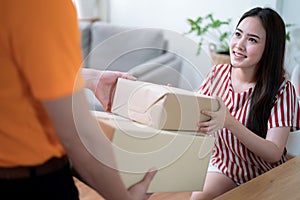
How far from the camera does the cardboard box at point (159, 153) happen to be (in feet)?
3.01

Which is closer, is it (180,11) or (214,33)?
(214,33)

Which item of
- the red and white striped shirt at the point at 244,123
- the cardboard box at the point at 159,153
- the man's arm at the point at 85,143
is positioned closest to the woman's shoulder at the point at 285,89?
the red and white striped shirt at the point at 244,123

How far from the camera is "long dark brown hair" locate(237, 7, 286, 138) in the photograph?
5.13 feet

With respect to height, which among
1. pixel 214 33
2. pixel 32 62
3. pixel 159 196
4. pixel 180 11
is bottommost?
pixel 159 196

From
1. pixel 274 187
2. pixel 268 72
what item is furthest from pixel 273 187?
pixel 268 72

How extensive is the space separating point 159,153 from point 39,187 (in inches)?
12.5

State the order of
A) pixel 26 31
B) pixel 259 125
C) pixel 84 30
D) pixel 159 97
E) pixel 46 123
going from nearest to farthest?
1. pixel 26 31
2. pixel 46 123
3. pixel 159 97
4. pixel 259 125
5. pixel 84 30

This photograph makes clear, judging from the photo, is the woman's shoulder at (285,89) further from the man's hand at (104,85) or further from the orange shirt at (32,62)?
the orange shirt at (32,62)

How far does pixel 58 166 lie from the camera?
0.75 m

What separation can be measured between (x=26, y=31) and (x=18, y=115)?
0.15 meters

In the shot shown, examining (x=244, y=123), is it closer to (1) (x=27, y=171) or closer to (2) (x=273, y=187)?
(2) (x=273, y=187)

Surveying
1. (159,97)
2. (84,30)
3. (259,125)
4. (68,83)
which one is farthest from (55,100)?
(84,30)

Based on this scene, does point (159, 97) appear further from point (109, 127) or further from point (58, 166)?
point (58, 166)

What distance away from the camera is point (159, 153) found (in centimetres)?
97
